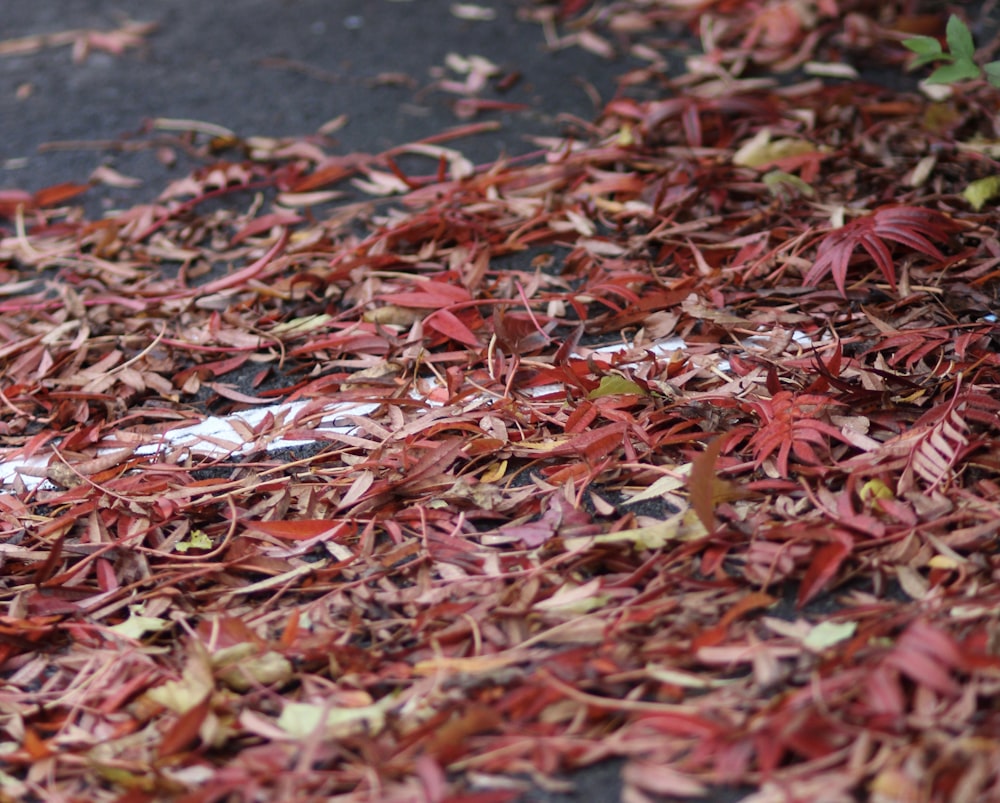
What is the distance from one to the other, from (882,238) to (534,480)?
0.73 metres

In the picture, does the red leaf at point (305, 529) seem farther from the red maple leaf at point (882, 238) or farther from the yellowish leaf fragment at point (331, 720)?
Answer: the red maple leaf at point (882, 238)

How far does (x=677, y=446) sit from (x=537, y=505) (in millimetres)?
201

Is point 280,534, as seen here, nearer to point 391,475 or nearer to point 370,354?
point 391,475

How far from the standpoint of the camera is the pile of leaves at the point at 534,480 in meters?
0.88

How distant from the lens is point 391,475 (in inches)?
48.3

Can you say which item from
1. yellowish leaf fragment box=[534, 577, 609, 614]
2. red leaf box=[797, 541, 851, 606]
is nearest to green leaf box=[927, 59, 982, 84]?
red leaf box=[797, 541, 851, 606]

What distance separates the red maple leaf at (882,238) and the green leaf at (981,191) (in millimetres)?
163

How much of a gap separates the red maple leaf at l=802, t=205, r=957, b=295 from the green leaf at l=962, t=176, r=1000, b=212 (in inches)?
6.4

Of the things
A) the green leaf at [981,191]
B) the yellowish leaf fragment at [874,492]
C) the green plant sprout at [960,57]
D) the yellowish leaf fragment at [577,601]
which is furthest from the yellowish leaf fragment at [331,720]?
the green leaf at [981,191]

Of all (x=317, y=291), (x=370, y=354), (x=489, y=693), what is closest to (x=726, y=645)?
(x=489, y=693)

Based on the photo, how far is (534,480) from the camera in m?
1.20

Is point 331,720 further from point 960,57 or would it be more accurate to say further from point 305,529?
point 960,57

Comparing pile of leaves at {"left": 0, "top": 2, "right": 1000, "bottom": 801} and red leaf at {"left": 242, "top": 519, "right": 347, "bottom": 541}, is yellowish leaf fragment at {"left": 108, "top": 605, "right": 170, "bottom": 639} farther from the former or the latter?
red leaf at {"left": 242, "top": 519, "right": 347, "bottom": 541}

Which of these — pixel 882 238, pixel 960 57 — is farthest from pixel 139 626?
pixel 960 57
